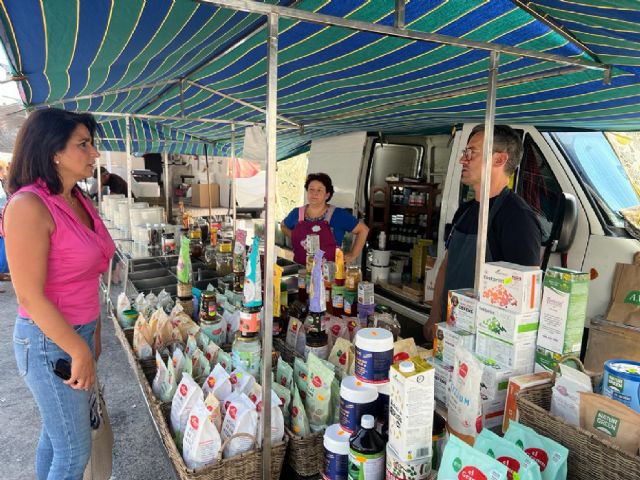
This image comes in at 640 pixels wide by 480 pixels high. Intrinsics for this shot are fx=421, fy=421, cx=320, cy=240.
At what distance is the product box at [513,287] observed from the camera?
1194mm

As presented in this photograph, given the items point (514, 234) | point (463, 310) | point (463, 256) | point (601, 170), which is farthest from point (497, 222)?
point (601, 170)

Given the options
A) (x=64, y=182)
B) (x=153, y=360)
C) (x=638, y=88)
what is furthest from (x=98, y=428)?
(x=638, y=88)

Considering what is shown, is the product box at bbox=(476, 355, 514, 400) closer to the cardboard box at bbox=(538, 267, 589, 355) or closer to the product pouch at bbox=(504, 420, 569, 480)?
the cardboard box at bbox=(538, 267, 589, 355)

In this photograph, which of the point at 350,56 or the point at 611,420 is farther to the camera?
the point at 350,56

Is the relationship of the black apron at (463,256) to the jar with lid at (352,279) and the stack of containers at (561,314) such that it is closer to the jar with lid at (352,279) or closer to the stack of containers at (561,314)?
the jar with lid at (352,279)

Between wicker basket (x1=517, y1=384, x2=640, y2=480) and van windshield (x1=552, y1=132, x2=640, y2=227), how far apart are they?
249 cm

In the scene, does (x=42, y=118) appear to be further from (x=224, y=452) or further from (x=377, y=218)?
(x=377, y=218)

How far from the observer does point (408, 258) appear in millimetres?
5066

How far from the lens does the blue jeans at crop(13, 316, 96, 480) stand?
1.49 m

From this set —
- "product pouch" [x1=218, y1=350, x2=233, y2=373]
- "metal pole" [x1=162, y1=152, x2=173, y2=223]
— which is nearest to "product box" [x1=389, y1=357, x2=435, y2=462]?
"product pouch" [x1=218, y1=350, x2=233, y2=373]

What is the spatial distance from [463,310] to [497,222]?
2.14 feet

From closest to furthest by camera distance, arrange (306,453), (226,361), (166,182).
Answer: (306,453) → (226,361) → (166,182)

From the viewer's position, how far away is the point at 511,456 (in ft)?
2.79

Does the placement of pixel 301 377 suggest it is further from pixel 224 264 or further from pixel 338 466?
pixel 224 264
